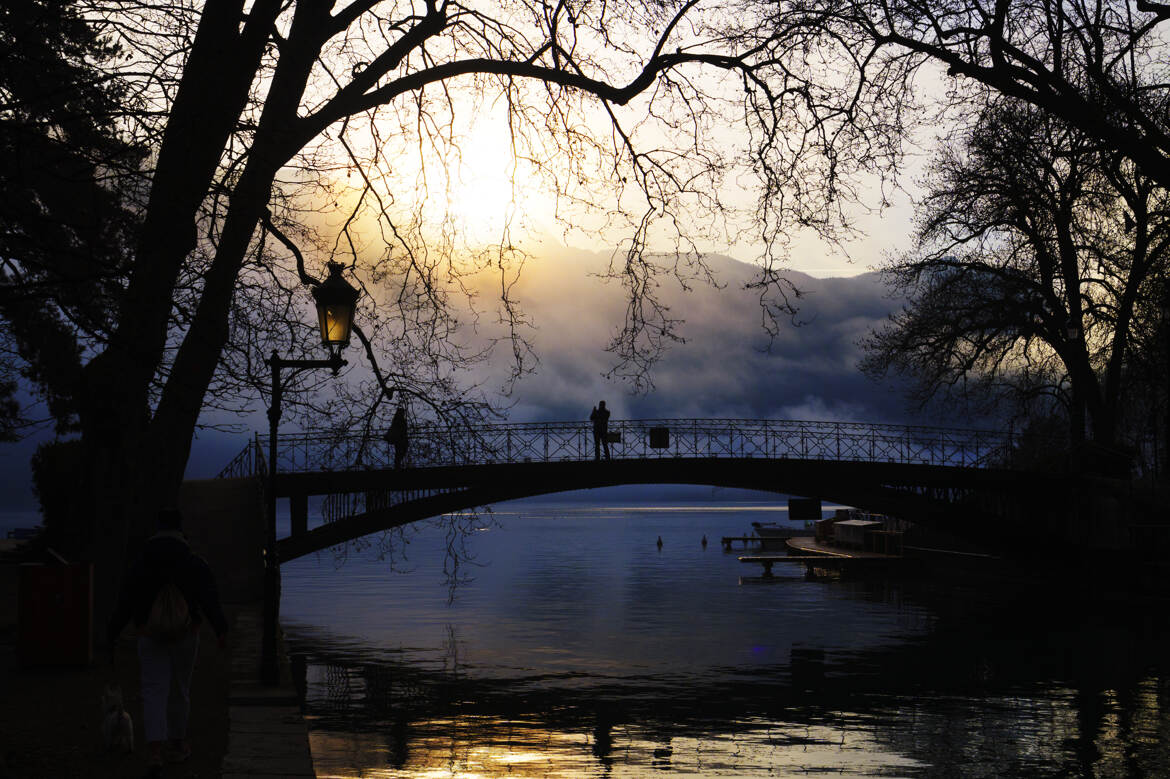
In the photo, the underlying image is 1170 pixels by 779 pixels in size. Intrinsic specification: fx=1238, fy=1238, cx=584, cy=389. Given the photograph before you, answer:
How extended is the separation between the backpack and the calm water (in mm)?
4131

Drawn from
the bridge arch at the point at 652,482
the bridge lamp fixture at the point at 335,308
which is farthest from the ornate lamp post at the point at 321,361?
the bridge arch at the point at 652,482

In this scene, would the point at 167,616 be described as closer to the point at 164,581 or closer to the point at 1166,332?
the point at 164,581

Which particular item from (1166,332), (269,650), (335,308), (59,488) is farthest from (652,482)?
(269,650)

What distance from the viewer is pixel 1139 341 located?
3328 centimetres

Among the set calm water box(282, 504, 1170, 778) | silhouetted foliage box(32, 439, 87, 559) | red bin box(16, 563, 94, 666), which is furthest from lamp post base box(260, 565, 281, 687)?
silhouetted foliage box(32, 439, 87, 559)

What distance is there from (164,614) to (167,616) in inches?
1.0

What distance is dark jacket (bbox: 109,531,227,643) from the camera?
843 centimetres

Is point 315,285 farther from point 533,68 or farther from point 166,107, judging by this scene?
point 166,107

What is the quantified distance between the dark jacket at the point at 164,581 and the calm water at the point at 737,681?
158 inches

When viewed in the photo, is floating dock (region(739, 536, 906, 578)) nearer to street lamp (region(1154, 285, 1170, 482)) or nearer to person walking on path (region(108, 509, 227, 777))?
street lamp (region(1154, 285, 1170, 482))

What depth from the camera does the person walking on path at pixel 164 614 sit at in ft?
27.4

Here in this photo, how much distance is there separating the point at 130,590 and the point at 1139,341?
30.8 meters

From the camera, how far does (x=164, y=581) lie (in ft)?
27.7

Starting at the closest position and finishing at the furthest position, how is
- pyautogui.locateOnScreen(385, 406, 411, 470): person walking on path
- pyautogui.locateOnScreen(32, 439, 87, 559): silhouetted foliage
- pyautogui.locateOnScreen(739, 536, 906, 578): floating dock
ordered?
pyautogui.locateOnScreen(385, 406, 411, 470): person walking on path < pyautogui.locateOnScreen(32, 439, 87, 559): silhouetted foliage < pyautogui.locateOnScreen(739, 536, 906, 578): floating dock
